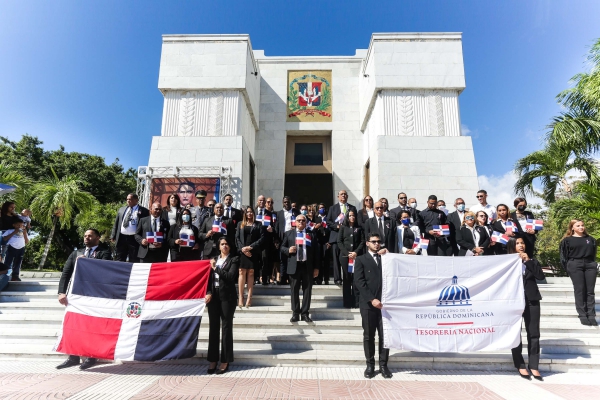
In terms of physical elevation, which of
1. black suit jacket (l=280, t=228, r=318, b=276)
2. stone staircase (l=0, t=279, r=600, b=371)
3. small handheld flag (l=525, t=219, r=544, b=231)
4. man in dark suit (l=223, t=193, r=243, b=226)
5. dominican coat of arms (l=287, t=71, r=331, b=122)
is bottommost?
stone staircase (l=0, t=279, r=600, b=371)

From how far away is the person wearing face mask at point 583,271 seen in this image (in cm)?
616

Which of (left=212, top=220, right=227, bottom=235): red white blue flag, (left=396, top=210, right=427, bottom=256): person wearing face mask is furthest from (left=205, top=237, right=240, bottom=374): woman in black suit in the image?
(left=396, top=210, right=427, bottom=256): person wearing face mask

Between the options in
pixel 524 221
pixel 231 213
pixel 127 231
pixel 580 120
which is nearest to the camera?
pixel 127 231

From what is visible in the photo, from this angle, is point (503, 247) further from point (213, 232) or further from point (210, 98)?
point (210, 98)

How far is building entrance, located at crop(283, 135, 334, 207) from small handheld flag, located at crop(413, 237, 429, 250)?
365 inches

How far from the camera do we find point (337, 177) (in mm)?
15734

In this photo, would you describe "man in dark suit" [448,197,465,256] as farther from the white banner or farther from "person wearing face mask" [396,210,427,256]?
the white banner

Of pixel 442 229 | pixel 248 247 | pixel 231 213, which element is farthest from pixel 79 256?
pixel 442 229

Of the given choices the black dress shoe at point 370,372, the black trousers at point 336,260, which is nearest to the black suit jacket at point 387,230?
the black trousers at point 336,260

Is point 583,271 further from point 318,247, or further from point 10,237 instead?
point 10,237

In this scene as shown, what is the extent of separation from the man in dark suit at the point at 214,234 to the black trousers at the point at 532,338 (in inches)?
192

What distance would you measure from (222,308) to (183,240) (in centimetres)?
223

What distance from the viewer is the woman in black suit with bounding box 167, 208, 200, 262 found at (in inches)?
269

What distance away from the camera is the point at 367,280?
16.5 ft
